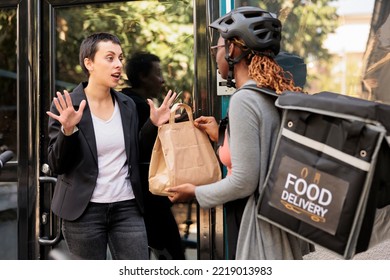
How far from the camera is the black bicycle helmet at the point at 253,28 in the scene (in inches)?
102

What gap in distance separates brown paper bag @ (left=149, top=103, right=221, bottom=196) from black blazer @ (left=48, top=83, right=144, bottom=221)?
20cm

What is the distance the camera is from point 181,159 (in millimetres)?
2932

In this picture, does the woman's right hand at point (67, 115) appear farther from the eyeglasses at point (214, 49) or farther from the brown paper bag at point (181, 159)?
the eyeglasses at point (214, 49)

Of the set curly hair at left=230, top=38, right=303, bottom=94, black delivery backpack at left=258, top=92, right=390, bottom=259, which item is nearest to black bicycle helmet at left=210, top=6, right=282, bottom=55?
curly hair at left=230, top=38, right=303, bottom=94

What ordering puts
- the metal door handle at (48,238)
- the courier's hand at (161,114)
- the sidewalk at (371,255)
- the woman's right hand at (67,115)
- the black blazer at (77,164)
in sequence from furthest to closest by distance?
the metal door handle at (48,238) < the sidewalk at (371,255) < the courier's hand at (161,114) < the black blazer at (77,164) < the woman's right hand at (67,115)

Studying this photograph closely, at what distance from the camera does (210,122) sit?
3.11 metres

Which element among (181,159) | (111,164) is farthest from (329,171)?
(111,164)

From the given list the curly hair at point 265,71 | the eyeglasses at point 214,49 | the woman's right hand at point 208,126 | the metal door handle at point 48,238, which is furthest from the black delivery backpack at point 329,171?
the metal door handle at point 48,238

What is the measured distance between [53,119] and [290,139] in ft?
4.54

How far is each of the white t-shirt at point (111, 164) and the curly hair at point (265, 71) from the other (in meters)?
0.89

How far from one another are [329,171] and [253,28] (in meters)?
0.78

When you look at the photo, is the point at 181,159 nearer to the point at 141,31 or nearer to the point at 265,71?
the point at 265,71

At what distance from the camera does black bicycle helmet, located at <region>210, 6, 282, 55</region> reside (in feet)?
8.54

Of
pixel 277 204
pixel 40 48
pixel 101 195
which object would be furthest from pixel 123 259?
pixel 40 48
